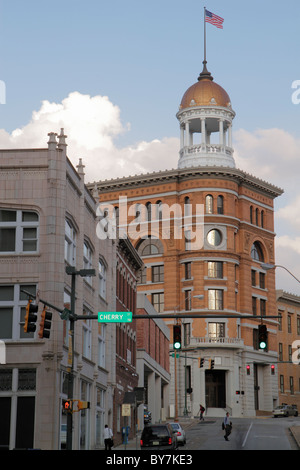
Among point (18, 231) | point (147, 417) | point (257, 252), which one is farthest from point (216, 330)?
point (18, 231)

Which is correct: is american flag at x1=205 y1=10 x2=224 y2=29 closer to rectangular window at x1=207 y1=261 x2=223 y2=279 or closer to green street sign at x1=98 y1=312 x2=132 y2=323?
rectangular window at x1=207 y1=261 x2=223 y2=279

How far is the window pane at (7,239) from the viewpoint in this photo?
3869cm

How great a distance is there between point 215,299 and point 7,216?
57.2 metres

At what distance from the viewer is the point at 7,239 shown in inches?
1526

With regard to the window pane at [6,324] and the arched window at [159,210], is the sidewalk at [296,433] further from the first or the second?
the arched window at [159,210]

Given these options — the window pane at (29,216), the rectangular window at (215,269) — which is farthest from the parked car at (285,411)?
the window pane at (29,216)

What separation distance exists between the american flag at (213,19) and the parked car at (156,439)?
6076 centimetres

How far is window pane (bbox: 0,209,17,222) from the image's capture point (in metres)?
38.8

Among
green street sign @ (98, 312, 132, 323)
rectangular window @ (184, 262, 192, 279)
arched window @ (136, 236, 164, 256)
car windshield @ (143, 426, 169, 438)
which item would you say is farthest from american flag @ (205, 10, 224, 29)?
green street sign @ (98, 312, 132, 323)

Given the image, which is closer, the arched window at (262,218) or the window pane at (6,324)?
the window pane at (6,324)

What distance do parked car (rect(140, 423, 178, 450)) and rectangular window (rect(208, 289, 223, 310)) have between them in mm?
53418

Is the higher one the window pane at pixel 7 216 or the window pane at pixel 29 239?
the window pane at pixel 7 216

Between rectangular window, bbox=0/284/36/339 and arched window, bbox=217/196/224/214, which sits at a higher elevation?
arched window, bbox=217/196/224/214

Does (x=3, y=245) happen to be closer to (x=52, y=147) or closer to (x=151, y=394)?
(x=52, y=147)
